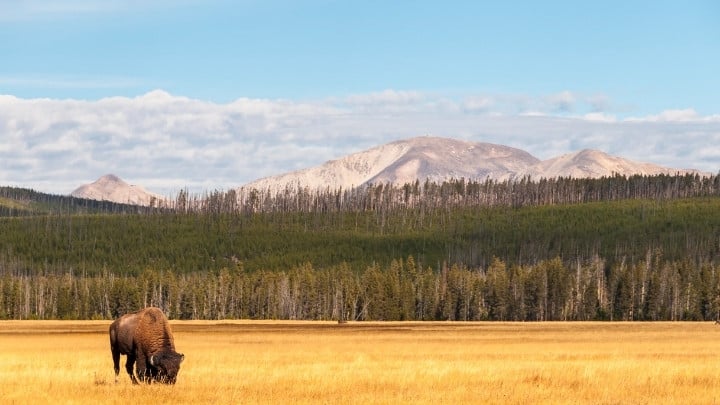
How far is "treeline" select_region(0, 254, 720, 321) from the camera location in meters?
167

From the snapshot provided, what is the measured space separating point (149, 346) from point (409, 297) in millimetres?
136817

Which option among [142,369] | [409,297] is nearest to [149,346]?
[142,369]

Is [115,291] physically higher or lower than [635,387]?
lower

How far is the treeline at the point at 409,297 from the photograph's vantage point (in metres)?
167

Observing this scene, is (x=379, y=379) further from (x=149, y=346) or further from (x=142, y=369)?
(x=142, y=369)

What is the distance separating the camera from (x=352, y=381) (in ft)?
113

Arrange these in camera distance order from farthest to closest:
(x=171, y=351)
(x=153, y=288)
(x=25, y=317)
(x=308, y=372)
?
(x=153, y=288)
(x=25, y=317)
(x=308, y=372)
(x=171, y=351)

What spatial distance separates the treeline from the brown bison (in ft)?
422

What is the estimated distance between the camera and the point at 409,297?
6663 inches

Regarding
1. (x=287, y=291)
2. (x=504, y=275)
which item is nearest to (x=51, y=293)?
(x=287, y=291)

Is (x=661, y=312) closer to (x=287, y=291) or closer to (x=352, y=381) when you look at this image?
(x=287, y=291)

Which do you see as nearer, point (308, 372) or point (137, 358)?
point (137, 358)

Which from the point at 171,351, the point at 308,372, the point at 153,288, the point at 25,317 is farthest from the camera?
the point at 153,288

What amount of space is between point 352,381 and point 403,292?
135604 mm
